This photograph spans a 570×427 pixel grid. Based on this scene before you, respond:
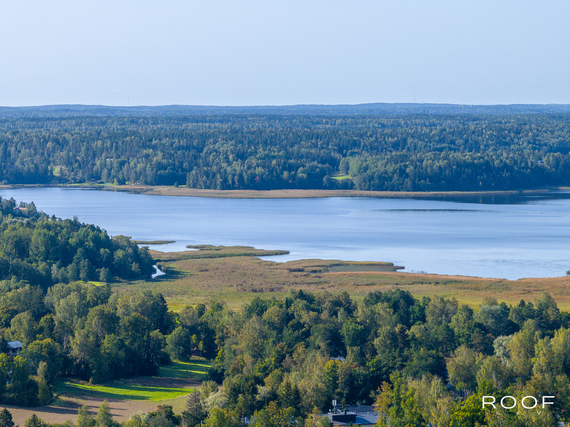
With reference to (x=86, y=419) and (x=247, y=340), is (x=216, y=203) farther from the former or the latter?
(x=86, y=419)

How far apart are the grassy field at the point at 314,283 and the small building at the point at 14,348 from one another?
447 inches

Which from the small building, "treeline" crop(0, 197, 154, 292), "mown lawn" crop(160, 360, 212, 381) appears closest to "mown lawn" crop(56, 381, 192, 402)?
"mown lawn" crop(160, 360, 212, 381)

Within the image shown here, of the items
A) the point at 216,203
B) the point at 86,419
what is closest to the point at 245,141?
the point at 216,203

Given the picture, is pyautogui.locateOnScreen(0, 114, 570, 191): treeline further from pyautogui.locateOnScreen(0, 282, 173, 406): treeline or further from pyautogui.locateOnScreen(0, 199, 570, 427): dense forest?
pyautogui.locateOnScreen(0, 282, 173, 406): treeline

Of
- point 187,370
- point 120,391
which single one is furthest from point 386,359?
point 120,391

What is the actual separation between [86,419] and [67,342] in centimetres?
1103

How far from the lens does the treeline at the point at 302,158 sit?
5059 inches

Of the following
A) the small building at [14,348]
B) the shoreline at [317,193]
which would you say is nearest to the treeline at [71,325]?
the small building at [14,348]

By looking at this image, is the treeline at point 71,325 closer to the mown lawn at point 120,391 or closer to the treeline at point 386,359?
the mown lawn at point 120,391

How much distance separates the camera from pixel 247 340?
37062 millimetres

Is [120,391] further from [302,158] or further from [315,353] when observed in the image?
[302,158]

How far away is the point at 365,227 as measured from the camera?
83.9 m

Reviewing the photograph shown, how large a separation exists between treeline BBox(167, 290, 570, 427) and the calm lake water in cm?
1749

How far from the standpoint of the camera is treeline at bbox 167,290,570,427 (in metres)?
28.3
